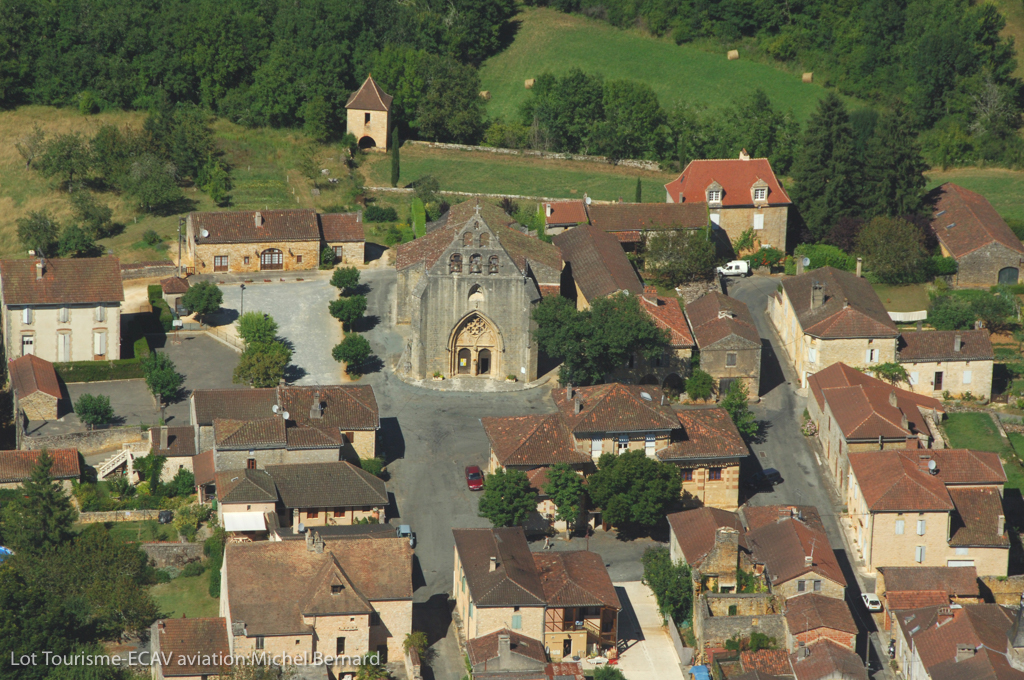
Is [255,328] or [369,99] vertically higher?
[369,99]

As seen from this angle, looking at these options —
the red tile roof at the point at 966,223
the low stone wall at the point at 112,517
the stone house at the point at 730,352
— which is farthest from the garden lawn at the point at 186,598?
the red tile roof at the point at 966,223

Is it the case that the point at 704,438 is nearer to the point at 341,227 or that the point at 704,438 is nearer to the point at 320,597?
the point at 320,597

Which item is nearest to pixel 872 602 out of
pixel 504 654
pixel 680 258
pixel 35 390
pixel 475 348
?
pixel 504 654

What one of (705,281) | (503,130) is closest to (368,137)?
(503,130)

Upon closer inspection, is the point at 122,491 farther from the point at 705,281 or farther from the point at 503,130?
the point at 503,130

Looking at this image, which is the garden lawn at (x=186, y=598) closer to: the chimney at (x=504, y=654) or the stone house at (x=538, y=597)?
the stone house at (x=538, y=597)

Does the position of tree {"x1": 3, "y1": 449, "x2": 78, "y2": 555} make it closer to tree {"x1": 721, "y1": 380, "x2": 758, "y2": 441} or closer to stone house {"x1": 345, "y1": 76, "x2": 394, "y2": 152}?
tree {"x1": 721, "y1": 380, "x2": 758, "y2": 441}
